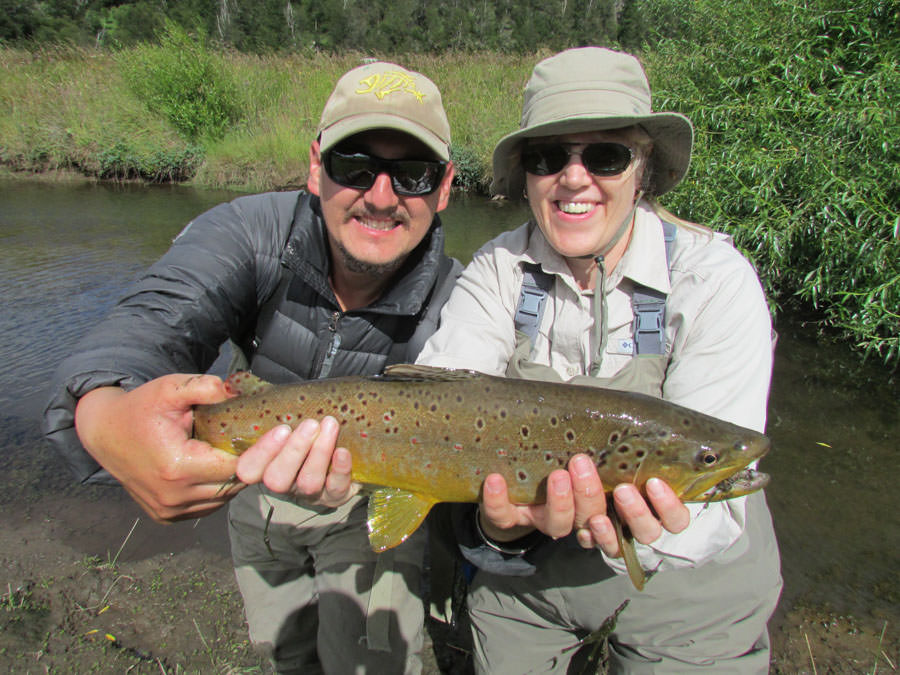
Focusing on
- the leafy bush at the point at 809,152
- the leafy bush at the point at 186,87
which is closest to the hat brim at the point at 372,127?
the leafy bush at the point at 809,152

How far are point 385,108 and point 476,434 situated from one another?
1604 millimetres

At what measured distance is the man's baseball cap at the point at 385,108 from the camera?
2635 millimetres

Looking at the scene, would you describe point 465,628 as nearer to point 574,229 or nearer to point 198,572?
point 198,572

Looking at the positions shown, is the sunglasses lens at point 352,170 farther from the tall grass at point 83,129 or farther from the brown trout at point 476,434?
the tall grass at point 83,129

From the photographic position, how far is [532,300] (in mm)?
2613

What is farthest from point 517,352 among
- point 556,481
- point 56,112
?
point 56,112

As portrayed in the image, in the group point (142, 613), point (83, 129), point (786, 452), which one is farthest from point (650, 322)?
point (83, 129)

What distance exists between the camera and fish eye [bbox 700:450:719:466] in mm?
2105

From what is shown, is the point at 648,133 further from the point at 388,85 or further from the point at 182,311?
the point at 182,311

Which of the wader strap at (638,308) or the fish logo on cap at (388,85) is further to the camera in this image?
the fish logo on cap at (388,85)

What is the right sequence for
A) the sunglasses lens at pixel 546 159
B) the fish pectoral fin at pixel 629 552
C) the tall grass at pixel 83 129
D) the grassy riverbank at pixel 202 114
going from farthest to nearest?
the tall grass at pixel 83 129, the grassy riverbank at pixel 202 114, the sunglasses lens at pixel 546 159, the fish pectoral fin at pixel 629 552

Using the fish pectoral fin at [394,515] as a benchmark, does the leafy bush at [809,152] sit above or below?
above

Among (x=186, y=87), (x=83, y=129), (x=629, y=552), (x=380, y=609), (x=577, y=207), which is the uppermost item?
(x=577, y=207)

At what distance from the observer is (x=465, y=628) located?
3.46 metres
